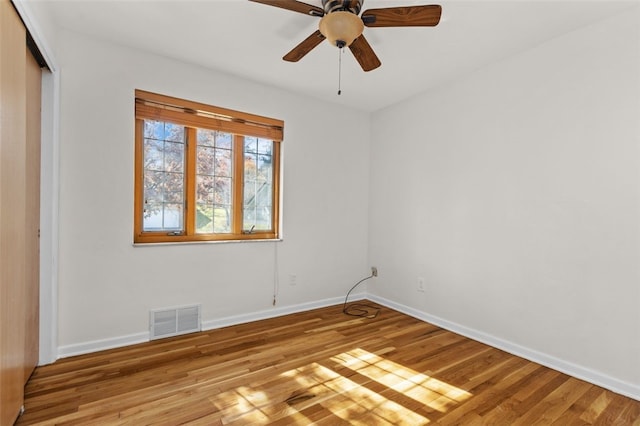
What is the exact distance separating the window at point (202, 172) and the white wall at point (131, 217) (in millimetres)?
120

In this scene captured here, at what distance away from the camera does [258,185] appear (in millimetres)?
3398

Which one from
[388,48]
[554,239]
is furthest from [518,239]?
[388,48]

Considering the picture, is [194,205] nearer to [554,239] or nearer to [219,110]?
[219,110]

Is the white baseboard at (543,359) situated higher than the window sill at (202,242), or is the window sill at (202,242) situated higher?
the window sill at (202,242)

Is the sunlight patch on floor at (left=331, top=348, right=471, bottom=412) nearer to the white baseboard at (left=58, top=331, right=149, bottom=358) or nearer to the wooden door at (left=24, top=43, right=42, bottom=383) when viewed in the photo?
the white baseboard at (left=58, top=331, right=149, bottom=358)

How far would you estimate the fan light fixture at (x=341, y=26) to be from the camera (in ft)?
5.55

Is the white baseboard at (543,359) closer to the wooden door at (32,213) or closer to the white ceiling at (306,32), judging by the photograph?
the white ceiling at (306,32)

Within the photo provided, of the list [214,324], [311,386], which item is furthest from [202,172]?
[311,386]

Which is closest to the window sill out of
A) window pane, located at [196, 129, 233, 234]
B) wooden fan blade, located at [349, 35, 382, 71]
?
window pane, located at [196, 129, 233, 234]

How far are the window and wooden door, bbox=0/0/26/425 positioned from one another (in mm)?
1043

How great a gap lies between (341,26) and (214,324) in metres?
2.69

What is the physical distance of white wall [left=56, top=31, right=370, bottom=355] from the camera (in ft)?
7.90

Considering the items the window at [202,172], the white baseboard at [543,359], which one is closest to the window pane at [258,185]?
the window at [202,172]

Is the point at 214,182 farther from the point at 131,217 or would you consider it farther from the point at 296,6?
the point at 296,6
